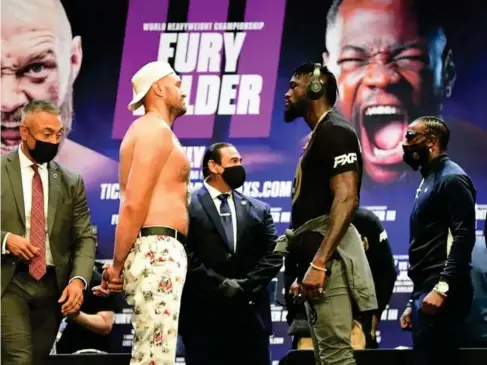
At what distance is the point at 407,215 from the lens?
6500 millimetres

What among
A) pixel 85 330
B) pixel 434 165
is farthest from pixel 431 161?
pixel 85 330

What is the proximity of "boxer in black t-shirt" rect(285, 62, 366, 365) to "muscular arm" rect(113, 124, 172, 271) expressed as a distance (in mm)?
595

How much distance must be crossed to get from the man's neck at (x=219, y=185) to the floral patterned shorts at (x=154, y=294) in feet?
6.07

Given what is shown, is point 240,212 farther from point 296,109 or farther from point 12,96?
point 12,96

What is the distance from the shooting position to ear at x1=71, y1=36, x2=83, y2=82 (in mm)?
6672

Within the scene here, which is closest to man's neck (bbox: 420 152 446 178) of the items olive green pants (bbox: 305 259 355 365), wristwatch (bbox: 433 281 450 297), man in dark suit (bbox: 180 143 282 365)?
wristwatch (bbox: 433 281 450 297)

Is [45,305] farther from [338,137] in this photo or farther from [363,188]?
[363,188]

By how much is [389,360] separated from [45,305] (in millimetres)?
1986

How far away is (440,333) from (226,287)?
1.25m

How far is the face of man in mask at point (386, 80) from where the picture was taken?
6.54 metres

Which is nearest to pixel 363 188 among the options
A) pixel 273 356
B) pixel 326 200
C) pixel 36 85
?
pixel 273 356

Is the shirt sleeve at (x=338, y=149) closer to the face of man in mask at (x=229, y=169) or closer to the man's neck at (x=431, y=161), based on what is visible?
the man's neck at (x=431, y=161)

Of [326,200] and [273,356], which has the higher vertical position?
[326,200]

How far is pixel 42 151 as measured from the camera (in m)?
3.98
